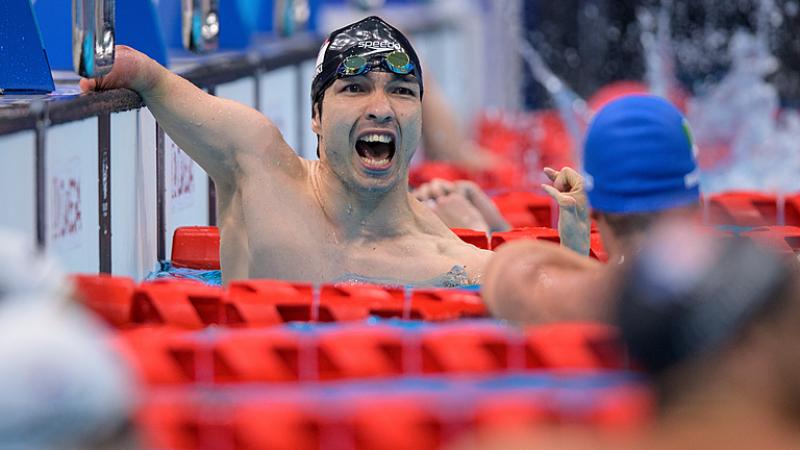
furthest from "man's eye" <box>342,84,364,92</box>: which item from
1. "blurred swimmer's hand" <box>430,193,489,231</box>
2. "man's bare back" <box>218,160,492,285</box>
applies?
"blurred swimmer's hand" <box>430,193,489,231</box>

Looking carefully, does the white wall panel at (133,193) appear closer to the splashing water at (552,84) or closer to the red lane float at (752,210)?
the red lane float at (752,210)

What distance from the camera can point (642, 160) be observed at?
259 centimetres

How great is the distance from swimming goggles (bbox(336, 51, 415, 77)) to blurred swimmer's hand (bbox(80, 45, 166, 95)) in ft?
1.48

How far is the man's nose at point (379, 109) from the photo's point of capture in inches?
137

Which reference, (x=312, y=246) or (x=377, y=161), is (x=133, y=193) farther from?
(x=377, y=161)

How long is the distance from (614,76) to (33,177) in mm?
7623

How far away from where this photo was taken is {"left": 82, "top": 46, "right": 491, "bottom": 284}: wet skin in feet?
11.4

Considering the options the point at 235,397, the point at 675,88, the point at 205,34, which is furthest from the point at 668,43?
the point at 235,397

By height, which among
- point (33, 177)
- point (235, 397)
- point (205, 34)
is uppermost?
point (205, 34)

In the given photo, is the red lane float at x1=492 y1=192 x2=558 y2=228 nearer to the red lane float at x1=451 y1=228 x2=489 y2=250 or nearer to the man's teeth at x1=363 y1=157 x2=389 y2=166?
the red lane float at x1=451 y1=228 x2=489 y2=250

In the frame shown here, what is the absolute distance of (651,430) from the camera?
1804 millimetres

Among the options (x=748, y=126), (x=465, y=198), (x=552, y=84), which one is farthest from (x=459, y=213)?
(x=552, y=84)

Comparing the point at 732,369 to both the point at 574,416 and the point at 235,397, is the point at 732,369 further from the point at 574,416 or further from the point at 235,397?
the point at 235,397

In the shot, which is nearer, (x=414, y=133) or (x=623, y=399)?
(x=623, y=399)
